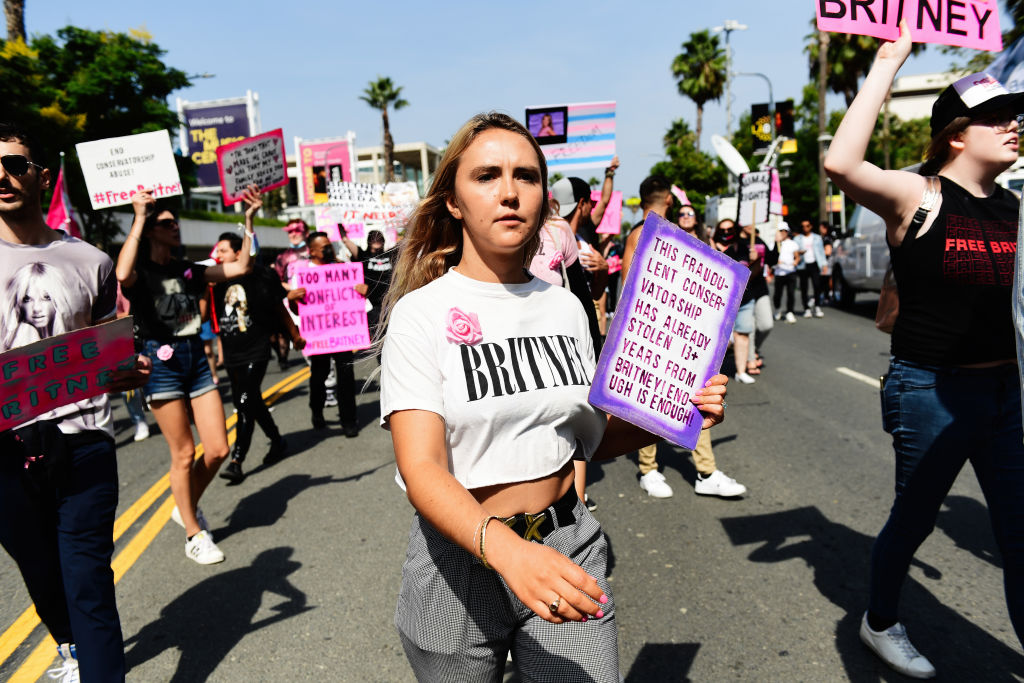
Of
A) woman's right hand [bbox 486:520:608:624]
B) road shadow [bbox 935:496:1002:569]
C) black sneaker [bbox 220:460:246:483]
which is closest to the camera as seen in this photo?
woman's right hand [bbox 486:520:608:624]

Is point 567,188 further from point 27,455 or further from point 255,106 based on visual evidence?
point 255,106

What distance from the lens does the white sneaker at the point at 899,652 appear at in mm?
2842

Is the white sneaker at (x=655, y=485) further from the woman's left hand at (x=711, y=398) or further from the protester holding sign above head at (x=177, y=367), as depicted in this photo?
the woman's left hand at (x=711, y=398)

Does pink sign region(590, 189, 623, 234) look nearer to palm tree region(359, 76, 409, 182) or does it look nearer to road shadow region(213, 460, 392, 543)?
road shadow region(213, 460, 392, 543)

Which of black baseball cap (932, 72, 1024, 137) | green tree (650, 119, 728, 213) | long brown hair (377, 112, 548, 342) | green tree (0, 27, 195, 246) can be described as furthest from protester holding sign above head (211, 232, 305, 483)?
green tree (650, 119, 728, 213)

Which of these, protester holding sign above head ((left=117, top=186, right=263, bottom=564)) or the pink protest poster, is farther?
the pink protest poster

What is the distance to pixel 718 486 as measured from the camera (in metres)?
4.93

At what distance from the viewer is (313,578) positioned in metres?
4.06

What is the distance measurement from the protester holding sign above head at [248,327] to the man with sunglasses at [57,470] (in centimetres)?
355

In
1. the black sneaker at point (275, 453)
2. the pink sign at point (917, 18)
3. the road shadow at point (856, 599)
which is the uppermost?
the pink sign at point (917, 18)

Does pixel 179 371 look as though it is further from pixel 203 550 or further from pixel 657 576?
pixel 657 576

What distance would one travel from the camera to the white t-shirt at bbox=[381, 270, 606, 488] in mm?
1668

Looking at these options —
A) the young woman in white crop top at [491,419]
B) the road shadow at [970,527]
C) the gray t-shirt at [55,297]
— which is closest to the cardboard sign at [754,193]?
the road shadow at [970,527]

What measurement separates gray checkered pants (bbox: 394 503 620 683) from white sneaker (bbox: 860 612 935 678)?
1716 millimetres
